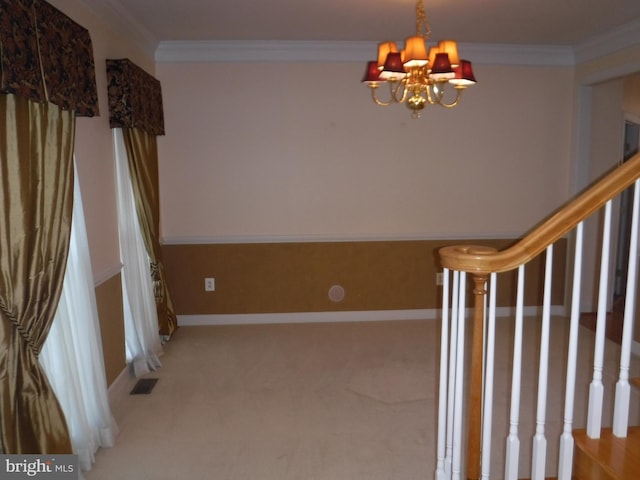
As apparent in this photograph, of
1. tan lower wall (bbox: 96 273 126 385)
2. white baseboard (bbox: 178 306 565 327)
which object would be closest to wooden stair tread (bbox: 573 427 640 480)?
tan lower wall (bbox: 96 273 126 385)

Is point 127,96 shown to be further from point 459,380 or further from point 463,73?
point 459,380

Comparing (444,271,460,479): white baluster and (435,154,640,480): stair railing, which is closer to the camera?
(435,154,640,480): stair railing

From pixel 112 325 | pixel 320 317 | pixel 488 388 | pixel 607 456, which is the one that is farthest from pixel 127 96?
pixel 607 456

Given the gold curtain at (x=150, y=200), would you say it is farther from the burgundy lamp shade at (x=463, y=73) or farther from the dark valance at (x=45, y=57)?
the burgundy lamp shade at (x=463, y=73)

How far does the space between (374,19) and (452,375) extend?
290 cm

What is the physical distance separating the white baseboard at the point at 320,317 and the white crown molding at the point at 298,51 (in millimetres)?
2313

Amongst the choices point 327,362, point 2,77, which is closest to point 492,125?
point 327,362

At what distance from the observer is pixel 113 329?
3.27 meters

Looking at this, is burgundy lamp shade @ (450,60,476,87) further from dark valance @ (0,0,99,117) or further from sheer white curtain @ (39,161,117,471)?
sheer white curtain @ (39,161,117,471)

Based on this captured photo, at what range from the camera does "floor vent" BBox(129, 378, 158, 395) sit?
3.35 metres

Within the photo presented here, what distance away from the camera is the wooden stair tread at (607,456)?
147 centimetres

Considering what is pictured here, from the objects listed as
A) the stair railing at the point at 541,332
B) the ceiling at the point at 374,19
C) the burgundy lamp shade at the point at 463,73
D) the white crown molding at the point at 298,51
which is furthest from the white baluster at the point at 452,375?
the white crown molding at the point at 298,51

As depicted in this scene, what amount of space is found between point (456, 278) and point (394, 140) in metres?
3.23

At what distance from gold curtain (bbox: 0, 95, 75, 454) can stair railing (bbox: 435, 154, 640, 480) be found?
166 cm
